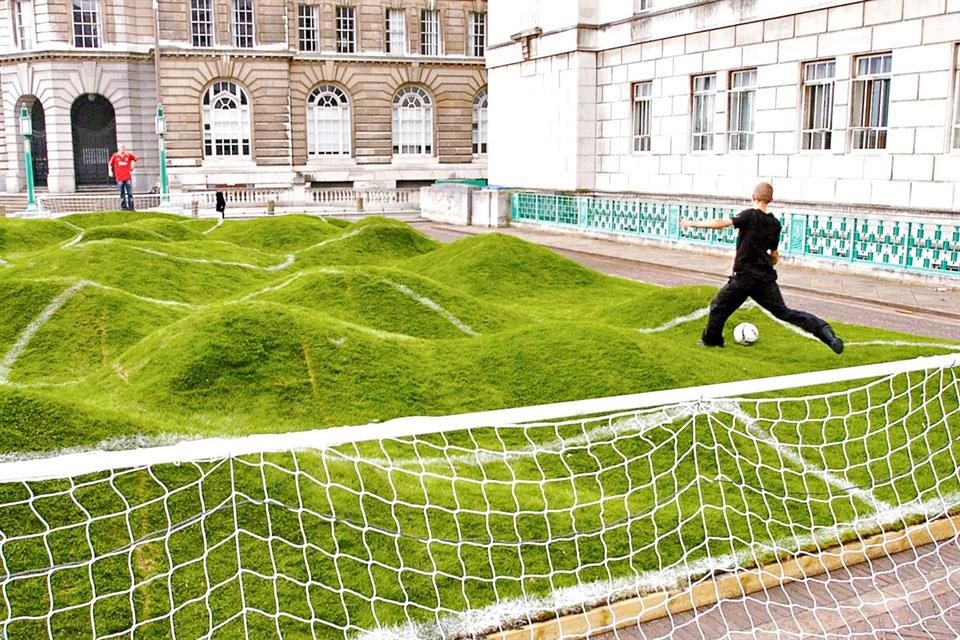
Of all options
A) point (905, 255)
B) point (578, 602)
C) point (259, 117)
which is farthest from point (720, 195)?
point (259, 117)

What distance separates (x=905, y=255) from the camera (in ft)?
58.8

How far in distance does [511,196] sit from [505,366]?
21440 millimetres

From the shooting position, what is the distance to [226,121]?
45188 millimetres

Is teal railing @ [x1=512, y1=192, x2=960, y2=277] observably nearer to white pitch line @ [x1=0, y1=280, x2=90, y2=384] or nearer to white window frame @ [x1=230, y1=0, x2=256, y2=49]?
white pitch line @ [x1=0, y1=280, x2=90, y2=384]

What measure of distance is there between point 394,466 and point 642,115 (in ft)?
70.8

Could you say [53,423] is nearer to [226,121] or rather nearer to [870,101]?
[870,101]

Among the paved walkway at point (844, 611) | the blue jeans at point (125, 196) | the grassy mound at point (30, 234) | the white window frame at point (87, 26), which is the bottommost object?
the paved walkway at point (844, 611)

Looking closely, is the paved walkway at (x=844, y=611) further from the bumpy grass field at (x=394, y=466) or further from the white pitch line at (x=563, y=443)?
the white pitch line at (x=563, y=443)

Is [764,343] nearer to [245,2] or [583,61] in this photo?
[583,61]

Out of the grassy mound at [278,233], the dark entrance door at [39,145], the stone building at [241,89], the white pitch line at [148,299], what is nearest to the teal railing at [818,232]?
the grassy mound at [278,233]

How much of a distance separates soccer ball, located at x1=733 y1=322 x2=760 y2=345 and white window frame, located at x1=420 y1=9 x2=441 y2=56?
40546 mm

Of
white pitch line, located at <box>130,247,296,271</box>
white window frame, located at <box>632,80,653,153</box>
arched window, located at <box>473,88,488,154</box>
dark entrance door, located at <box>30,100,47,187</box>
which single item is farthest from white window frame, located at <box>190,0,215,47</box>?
white pitch line, located at <box>130,247,296,271</box>

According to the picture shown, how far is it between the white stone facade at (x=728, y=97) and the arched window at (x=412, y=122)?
54.9ft

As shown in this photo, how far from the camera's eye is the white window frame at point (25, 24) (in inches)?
1729
